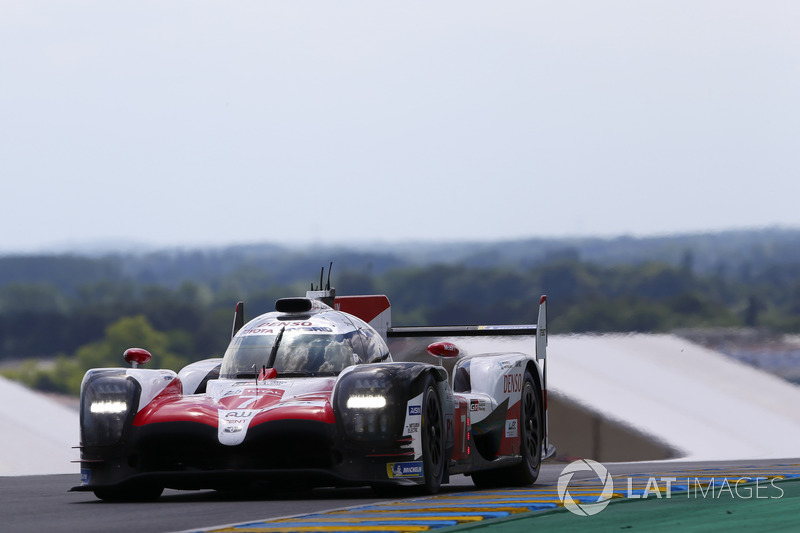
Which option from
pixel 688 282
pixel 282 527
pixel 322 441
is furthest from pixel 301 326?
pixel 688 282

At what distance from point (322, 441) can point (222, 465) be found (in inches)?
30.8

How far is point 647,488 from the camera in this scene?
12531mm

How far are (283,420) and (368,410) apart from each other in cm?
64

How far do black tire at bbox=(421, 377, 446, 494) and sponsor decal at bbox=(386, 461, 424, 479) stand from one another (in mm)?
105

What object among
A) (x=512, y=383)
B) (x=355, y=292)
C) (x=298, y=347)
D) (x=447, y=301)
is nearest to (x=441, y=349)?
(x=512, y=383)

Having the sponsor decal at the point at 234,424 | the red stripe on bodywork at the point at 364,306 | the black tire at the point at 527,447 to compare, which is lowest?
the black tire at the point at 527,447

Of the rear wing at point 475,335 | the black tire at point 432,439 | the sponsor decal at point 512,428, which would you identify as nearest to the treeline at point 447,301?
the rear wing at point 475,335

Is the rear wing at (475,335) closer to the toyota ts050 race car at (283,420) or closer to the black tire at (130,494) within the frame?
the toyota ts050 race car at (283,420)

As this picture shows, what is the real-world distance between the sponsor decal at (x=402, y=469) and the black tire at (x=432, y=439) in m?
0.10

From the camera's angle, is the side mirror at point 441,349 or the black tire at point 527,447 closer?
the side mirror at point 441,349

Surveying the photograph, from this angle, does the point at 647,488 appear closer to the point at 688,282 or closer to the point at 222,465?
the point at 222,465

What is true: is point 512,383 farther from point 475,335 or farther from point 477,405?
point 475,335

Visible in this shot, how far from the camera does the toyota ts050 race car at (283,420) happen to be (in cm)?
1124

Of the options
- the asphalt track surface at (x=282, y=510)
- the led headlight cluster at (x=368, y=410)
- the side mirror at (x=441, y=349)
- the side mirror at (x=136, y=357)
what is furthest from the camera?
the side mirror at (x=441, y=349)
